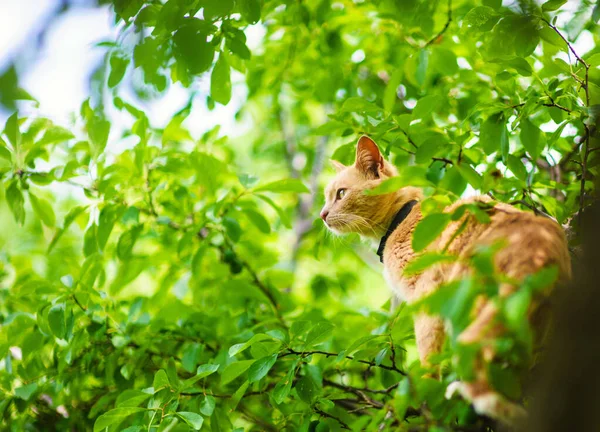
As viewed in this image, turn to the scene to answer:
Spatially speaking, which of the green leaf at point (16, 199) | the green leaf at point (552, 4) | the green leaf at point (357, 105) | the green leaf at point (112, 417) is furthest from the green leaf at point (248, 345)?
the green leaf at point (552, 4)

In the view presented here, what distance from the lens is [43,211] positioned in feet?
10.1

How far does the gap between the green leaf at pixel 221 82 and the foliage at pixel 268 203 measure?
11mm

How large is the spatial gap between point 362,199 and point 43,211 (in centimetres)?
190

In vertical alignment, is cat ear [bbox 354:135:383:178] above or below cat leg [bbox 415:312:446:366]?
above

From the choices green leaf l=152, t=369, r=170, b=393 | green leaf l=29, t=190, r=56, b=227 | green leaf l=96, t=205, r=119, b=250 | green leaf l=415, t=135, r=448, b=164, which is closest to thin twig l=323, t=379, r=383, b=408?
green leaf l=152, t=369, r=170, b=393

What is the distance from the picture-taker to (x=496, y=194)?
276 centimetres

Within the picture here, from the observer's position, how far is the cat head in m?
2.89

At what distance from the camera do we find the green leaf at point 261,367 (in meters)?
2.08

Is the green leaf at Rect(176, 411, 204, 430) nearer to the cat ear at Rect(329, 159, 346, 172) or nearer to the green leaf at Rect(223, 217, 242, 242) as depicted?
the green leaf at Rect(223, 217, 242, 242)

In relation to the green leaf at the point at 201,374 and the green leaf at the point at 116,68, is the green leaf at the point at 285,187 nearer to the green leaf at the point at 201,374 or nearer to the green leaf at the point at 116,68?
the green leaf at the point at 116,68

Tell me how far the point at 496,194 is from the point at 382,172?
2.05ft

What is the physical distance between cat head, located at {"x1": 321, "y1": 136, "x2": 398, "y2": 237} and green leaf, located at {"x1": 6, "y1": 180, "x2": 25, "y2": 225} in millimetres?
1721

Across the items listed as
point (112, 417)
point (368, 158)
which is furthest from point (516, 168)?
point (112, 417)

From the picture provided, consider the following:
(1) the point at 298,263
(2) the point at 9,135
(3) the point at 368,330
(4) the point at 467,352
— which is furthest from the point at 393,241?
(1) the point at 298,263
